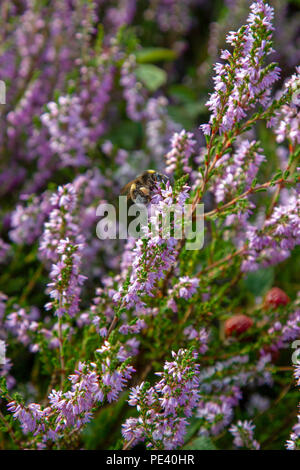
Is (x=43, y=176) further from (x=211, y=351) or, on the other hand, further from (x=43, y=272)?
(x=211, y=351)

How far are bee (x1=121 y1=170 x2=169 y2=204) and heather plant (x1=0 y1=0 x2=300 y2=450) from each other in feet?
0.11

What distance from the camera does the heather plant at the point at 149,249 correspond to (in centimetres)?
153

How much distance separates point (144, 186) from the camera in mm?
2020

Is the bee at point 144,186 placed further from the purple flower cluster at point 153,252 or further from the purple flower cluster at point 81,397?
the purple flower cluster at point 81,397

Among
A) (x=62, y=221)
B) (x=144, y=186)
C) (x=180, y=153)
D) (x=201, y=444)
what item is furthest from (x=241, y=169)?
(x=201, y=444)

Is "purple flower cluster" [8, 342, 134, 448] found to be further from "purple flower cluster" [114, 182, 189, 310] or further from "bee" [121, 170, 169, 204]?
"bee" [121, 170, 169, 204]

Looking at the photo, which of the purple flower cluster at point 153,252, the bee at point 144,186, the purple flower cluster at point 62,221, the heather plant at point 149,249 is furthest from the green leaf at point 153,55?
the purple flower cluster at point 153,252

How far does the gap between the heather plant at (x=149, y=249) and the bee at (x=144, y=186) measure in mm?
35

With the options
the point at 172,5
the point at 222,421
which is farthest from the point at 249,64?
the point at 172,5

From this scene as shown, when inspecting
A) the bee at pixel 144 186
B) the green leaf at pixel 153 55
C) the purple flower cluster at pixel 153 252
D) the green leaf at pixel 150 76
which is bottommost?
the purple flower cluster at pixel 153 252

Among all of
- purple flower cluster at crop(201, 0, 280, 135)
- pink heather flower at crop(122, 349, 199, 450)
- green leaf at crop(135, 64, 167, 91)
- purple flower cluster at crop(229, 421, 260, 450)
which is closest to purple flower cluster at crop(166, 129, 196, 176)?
purple flower cluster at crop(201, 0, 280, 135)

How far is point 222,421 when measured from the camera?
210 cm

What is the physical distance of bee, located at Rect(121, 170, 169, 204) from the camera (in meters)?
1.92

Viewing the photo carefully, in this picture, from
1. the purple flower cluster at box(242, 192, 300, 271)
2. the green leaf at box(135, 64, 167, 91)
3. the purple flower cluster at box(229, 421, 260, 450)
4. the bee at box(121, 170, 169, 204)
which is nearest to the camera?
the purple flower cluster at box(242, 192, 300, 271)
